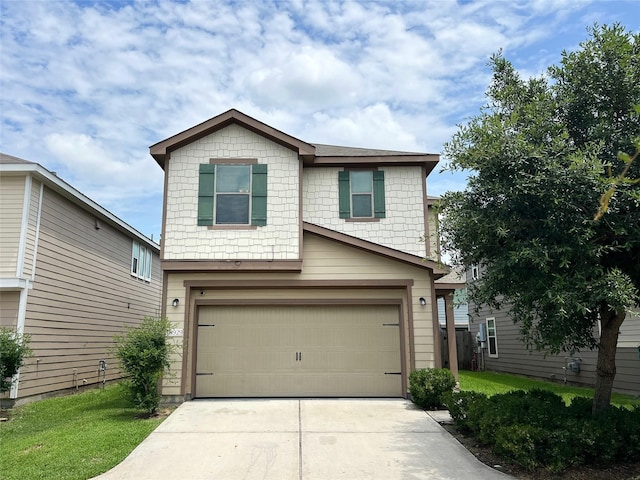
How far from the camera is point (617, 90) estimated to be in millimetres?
6562

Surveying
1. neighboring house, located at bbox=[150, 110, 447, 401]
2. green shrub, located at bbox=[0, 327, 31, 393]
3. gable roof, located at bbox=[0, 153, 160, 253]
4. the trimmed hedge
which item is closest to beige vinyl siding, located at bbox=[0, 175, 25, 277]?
gable roof, located at bbox=[0, 153, 160, 253]

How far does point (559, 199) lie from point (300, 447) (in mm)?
4840

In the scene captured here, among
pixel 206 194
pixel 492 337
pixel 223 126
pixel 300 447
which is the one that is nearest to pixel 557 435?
pixel 300 447

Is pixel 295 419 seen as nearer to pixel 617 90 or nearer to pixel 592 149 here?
pixel 592 149

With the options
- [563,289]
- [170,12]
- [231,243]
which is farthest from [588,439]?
[170,12]

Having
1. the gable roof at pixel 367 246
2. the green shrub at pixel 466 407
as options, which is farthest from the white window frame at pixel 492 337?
the green shrub at pixel 466 407

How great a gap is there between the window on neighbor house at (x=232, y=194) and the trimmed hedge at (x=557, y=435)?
6.30 m

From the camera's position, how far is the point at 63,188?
1210 cm

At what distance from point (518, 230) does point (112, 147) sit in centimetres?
1559

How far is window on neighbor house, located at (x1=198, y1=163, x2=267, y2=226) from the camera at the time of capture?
10859mm

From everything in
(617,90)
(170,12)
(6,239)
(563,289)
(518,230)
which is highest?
(170,12)

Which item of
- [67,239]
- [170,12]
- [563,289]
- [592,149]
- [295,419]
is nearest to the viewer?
[563,289]

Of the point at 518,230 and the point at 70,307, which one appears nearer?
the point at 518,230

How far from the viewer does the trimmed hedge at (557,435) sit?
5930 millimetres
